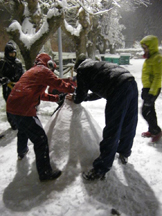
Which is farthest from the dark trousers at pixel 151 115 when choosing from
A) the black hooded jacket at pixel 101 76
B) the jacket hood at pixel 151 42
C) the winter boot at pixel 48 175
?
the winter boot at pixel 48 175

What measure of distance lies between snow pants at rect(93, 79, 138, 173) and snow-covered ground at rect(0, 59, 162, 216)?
32 centimetres

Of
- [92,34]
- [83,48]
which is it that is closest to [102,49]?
[92,34]

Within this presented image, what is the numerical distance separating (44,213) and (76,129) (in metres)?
1.17

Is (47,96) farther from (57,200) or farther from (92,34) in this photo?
(92,34)

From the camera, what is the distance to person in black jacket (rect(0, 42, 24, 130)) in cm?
375

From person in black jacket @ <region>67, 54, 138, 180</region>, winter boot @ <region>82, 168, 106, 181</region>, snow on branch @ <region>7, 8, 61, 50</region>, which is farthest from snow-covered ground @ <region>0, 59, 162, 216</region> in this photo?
snow on branch @ <region>7, 8, 61, 50</region>

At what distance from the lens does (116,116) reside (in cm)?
201

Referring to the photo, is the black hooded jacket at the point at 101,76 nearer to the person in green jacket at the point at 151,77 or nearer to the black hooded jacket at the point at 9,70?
the person in green jacket at the point at 151,77

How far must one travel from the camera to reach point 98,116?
486 centimetres

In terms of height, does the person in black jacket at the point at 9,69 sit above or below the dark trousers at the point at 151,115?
above

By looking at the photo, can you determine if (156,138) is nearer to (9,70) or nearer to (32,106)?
(32,106)

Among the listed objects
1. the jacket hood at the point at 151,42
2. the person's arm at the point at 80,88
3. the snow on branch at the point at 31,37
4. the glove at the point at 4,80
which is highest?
the snow on branch at the point at 31,37

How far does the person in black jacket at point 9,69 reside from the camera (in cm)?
375

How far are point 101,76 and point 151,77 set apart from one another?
143 centimetres
